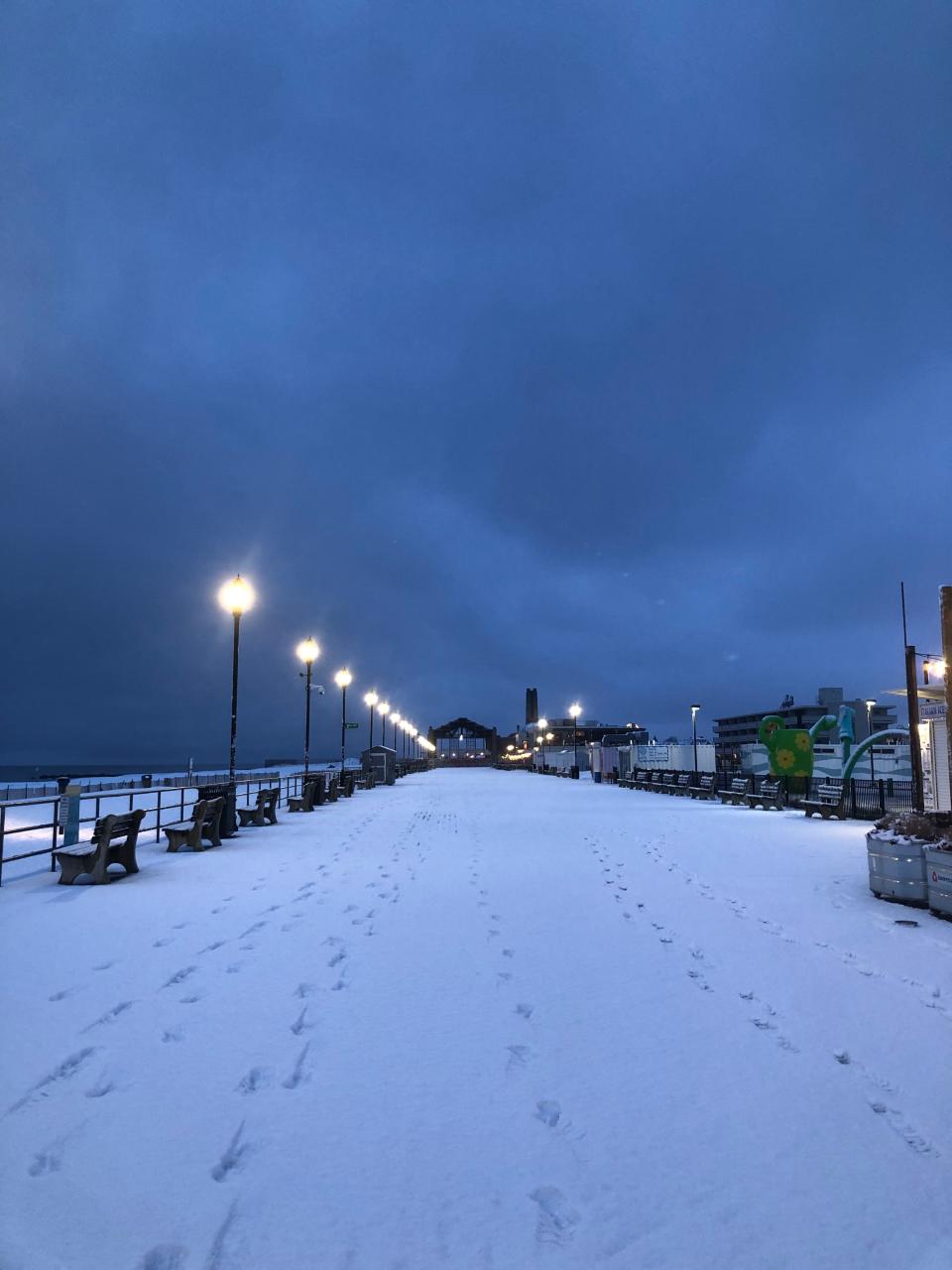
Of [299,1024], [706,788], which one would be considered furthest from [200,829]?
[706,788]

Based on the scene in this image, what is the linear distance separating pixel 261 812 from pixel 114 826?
25.1ft

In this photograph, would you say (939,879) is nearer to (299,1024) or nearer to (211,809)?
(299,1024)

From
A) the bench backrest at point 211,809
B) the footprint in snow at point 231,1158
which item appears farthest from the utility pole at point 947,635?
the bench backrest at point 211,809

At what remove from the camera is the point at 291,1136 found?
3.33 meters

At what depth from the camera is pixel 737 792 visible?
25.4 metres

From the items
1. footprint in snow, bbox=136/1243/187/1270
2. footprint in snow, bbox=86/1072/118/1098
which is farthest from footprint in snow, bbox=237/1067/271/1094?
footprint in snow, bbox=136/1243/187/1270

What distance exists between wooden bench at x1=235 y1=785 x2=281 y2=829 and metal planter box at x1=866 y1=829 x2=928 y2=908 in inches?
504

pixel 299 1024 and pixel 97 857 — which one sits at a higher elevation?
pixel 97 857

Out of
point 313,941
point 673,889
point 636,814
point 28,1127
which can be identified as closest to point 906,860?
point 673,889

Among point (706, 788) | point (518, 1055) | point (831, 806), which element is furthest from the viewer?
point (706, 788)

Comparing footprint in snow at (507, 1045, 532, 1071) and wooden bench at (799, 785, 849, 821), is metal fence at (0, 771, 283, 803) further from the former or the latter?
footprint in snow at (507, 1045, 532, 1071)

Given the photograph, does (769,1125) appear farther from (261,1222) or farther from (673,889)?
(673,889)

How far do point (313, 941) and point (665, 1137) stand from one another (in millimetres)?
4110

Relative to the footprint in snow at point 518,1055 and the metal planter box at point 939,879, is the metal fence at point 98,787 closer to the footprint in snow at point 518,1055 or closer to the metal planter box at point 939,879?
the metal planter box at point 939,879
